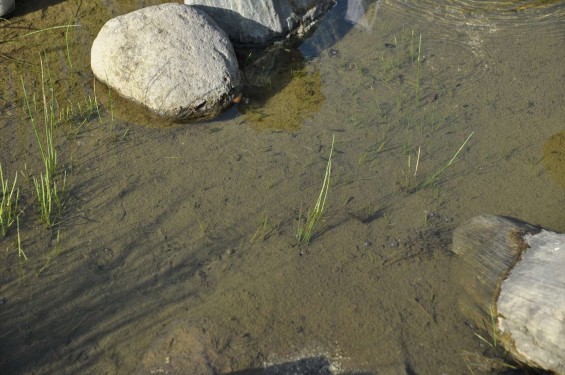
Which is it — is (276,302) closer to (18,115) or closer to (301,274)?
(301,274)

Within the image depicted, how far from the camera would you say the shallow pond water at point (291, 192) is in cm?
373

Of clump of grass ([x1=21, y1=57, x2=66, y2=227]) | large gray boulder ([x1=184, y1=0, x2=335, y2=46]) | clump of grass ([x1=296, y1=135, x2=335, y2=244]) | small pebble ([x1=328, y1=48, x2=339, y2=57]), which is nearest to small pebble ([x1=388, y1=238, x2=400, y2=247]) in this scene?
clump of grass ([x1=296, y1=135, x2=335, y2=244])

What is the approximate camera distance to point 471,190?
15.2 ft

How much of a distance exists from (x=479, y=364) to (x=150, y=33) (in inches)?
134

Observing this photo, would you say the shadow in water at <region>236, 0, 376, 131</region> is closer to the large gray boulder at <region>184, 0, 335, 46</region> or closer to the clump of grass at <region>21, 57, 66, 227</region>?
the large gray boulder at <region>184, 0, 335, 46</region>

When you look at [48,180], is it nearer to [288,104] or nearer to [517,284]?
[288,104]

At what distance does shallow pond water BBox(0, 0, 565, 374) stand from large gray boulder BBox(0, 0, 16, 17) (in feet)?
0.34

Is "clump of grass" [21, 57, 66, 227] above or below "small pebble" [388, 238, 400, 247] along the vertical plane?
Result: above

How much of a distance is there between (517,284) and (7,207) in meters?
3.27

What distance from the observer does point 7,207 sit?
4.22 metres

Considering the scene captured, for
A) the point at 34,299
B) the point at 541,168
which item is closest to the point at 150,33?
the point at 34,299

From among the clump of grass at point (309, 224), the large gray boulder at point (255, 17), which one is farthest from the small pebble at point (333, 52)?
the clump of grass at point (309, 224)

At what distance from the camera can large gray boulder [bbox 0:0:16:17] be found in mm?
5594

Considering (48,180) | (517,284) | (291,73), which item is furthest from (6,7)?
(517,284)
